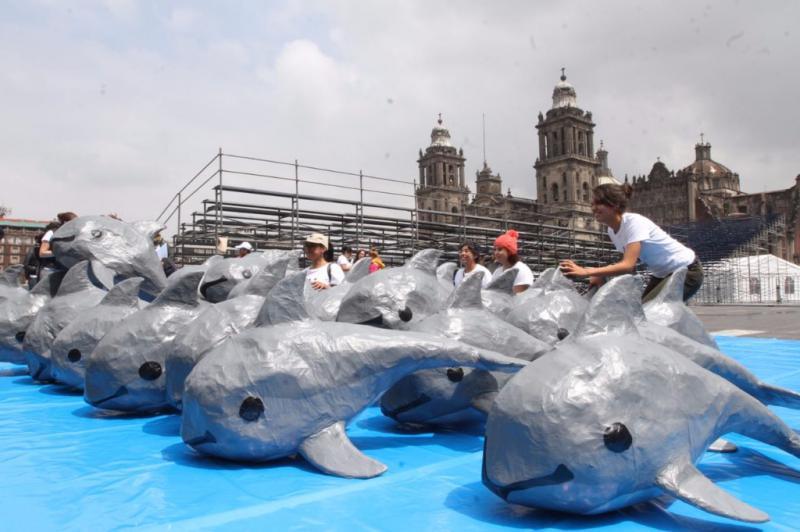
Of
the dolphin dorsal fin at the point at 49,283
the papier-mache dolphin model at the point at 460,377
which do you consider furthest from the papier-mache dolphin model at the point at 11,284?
the papier-mache dolphin model at the point at 460,377

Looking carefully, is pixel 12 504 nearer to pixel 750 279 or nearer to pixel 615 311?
pixel 615 311

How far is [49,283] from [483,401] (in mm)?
6064

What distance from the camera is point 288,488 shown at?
334 centimetres

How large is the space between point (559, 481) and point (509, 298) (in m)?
3.22

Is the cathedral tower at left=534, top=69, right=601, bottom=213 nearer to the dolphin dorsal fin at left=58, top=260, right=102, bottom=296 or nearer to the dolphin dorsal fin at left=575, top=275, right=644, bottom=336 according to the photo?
the dolphin dorsal fin at left=58, top=260, right=102, bottom=296

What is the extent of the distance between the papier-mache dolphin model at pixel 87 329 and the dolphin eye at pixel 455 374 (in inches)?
125

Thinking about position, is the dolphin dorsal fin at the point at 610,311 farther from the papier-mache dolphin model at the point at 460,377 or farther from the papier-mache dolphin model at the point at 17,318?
the papier-mache dolphin model at the point at 17,318

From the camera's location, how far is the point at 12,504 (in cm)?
318

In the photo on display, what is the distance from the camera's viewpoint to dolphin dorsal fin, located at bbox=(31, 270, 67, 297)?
761cm

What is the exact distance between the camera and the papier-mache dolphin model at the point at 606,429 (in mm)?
2725

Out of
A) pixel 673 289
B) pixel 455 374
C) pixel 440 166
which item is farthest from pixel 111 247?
pixel 440 166

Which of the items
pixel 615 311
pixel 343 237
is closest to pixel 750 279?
pixel 343 237

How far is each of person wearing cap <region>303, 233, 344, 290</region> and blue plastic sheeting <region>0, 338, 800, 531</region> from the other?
8.00ft

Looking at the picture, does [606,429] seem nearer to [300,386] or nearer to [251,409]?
[300,386]
